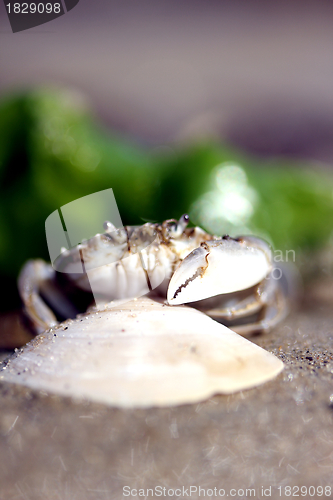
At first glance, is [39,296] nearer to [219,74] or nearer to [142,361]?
[142,361]

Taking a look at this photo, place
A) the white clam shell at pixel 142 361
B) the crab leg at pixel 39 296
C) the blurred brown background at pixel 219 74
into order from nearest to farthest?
the white clam shell at pixel 142 361 < the crab leg at pixel 39 296 < the blurred brown background at pixel 219 74

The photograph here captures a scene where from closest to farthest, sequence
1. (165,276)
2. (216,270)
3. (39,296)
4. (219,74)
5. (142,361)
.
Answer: (142,361), (216,270), (165,276), (39,296), (219,74)

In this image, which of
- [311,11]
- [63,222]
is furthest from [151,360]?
[311,11]

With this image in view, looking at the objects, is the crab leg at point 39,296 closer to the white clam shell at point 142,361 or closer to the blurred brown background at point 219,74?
the white clam shell at point 142,361

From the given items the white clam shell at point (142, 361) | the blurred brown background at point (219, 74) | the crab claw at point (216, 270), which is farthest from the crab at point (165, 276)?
the blurred brown background at point (219, 74)

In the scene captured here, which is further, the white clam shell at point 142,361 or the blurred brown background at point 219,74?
the blurred brown background at point 219,74

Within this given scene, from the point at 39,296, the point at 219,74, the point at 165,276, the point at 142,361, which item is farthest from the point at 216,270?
the point at 219,74

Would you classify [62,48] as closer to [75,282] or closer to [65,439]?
[75,282]
